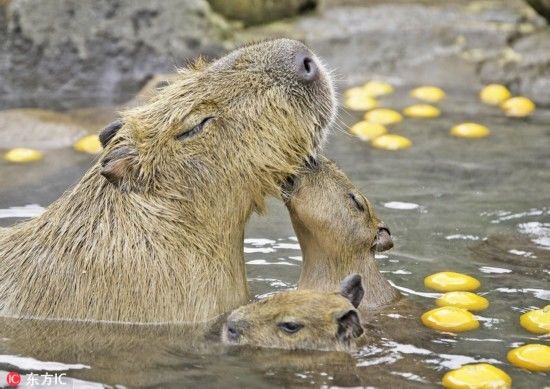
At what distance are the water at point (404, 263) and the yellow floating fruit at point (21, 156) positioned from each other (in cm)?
8

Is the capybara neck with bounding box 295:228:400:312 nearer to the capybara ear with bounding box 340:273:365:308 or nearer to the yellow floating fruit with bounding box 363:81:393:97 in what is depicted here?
the capybara ear with bounding box 340:273:365:308

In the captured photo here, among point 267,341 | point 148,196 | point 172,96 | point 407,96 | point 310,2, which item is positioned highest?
point 310,2

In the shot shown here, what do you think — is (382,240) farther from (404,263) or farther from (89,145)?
(89,145)

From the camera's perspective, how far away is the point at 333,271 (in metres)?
4.89

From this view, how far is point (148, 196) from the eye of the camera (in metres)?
4.43

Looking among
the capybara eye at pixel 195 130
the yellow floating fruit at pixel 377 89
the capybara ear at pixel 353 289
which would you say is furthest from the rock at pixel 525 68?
the capybara eye at pixel 195 130

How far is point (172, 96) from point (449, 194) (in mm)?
2445

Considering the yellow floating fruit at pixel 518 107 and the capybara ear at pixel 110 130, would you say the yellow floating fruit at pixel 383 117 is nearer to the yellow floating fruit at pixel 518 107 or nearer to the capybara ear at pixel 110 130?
the yellow floating fruit at pixel 518 107

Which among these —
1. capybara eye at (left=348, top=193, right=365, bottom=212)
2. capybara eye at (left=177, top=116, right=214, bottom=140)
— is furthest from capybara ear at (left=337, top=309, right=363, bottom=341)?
capybara eye at (left=177, top=116, right=214, bottom=140)

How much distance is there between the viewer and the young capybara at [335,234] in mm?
4762

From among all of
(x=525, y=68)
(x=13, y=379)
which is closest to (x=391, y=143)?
(x=525, y=68)

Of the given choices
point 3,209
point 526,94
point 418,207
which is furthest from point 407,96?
point 3,209

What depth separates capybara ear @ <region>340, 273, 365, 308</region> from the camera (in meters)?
4.42

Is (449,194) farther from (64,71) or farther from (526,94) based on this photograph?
(64,71)
